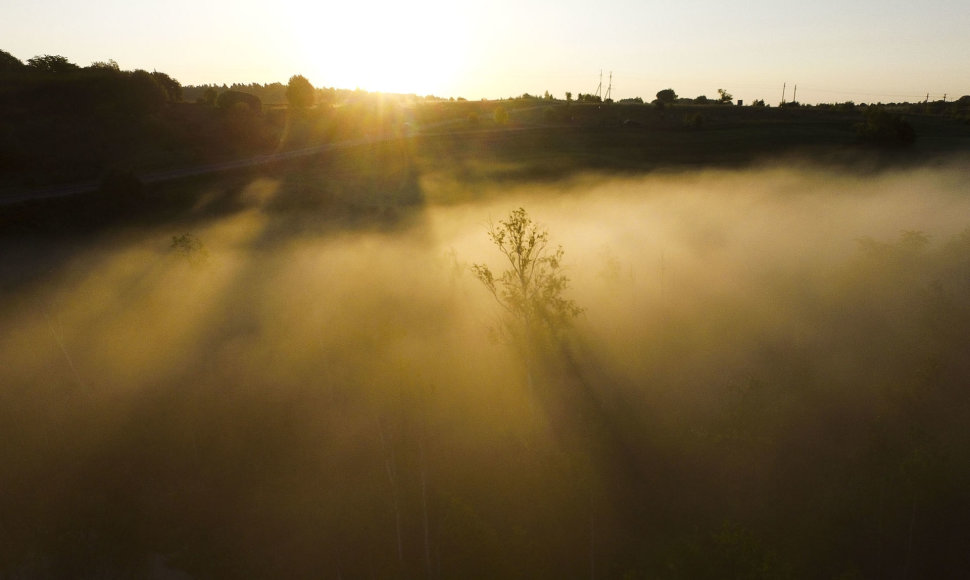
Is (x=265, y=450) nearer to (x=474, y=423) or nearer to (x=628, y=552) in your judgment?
(x=474, y=423)

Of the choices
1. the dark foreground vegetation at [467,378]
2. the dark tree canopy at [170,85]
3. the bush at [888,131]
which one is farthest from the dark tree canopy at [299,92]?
the bush at [888,131]

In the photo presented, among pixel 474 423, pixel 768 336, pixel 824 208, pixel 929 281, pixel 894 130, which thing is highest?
pixel 894 130

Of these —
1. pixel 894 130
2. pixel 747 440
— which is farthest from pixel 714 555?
pixel 894 130

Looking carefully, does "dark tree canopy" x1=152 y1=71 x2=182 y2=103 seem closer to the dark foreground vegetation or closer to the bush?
the dark foreground vegetation

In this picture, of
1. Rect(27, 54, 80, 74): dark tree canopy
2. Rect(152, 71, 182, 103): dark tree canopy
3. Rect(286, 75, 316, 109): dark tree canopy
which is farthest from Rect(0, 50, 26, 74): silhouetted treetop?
Rect(286, 75, 316, 109): dark tree canopy

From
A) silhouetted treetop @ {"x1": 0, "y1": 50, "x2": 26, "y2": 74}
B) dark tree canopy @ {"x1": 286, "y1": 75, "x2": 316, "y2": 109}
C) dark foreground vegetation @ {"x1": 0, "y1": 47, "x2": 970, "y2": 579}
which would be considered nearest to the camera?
dark foreground vegetation @ {"x1": 0, "y1": 47, "x2": 970, "y2": 579}

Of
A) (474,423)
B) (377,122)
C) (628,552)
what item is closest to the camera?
(628,552)
